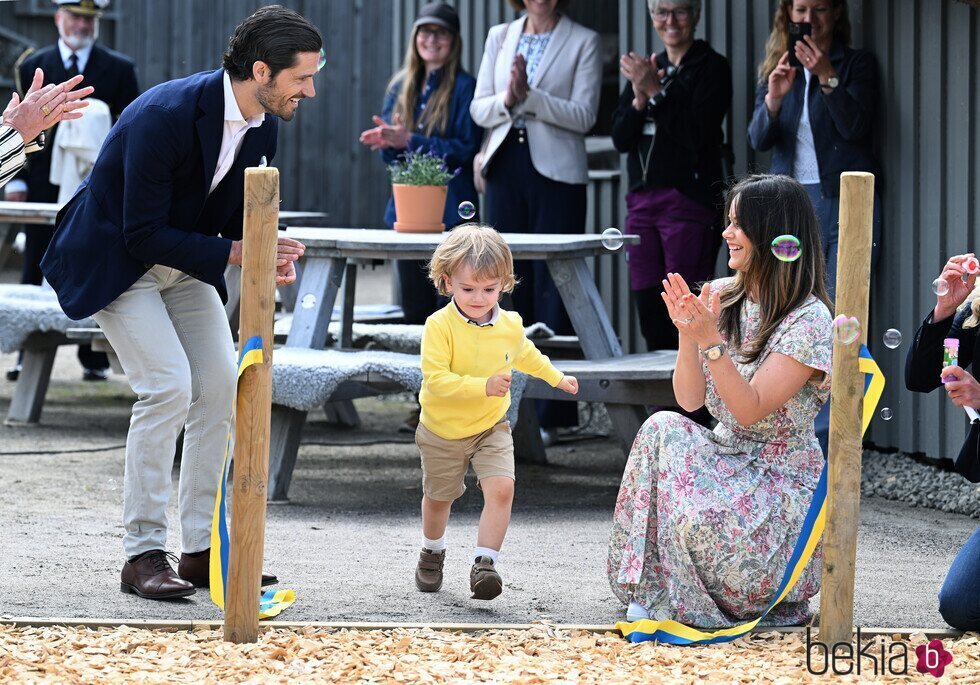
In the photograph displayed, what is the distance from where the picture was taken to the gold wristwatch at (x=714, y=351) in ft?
12.7

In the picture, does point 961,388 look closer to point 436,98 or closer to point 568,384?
point 568,384

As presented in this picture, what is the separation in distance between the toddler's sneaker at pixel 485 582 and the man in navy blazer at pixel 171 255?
0.87 m

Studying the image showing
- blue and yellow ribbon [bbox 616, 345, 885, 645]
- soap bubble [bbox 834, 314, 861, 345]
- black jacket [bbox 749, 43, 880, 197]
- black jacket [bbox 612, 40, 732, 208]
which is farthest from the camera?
black jacket [bbox 612, 40, 732, 208]

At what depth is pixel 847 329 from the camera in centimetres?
375

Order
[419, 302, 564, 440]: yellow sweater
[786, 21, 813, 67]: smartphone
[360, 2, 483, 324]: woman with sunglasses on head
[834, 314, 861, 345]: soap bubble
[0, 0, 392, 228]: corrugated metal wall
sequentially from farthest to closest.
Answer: [0, 0, 392, 228]: corrugated metal wall
[360, 2, 483, 324]: woman with sunglasses on head
[786, 21, 813, 67]: smartphone
[419, 302, 564, 440]: yellow sweater
[834, 314, 861, 345]: soap bubble

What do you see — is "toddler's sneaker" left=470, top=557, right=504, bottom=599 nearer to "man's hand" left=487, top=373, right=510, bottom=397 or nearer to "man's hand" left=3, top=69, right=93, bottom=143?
"man's hand" left=487, top=373, right=510, bottom=397

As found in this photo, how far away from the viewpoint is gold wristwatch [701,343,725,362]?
3.88m

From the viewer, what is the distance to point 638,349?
857 cm

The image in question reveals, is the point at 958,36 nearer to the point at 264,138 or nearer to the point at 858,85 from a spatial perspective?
the point at 858,85

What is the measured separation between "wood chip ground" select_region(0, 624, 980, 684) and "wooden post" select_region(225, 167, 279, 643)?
11 cm

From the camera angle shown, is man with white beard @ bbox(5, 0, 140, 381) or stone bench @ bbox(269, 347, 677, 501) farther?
man with white beard @ bbox(5, 0, 140, 381)

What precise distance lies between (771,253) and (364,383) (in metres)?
2.34

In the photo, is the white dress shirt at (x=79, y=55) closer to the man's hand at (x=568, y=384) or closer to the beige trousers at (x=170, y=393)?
the beige trousers at (x=170, y=393)

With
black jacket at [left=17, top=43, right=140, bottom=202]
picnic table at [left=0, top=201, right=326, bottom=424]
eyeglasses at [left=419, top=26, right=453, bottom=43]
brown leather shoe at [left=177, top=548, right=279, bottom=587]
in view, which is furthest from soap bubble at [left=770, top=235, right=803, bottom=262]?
black jacket at [left=17, top=43, right=140, bottom=202]
